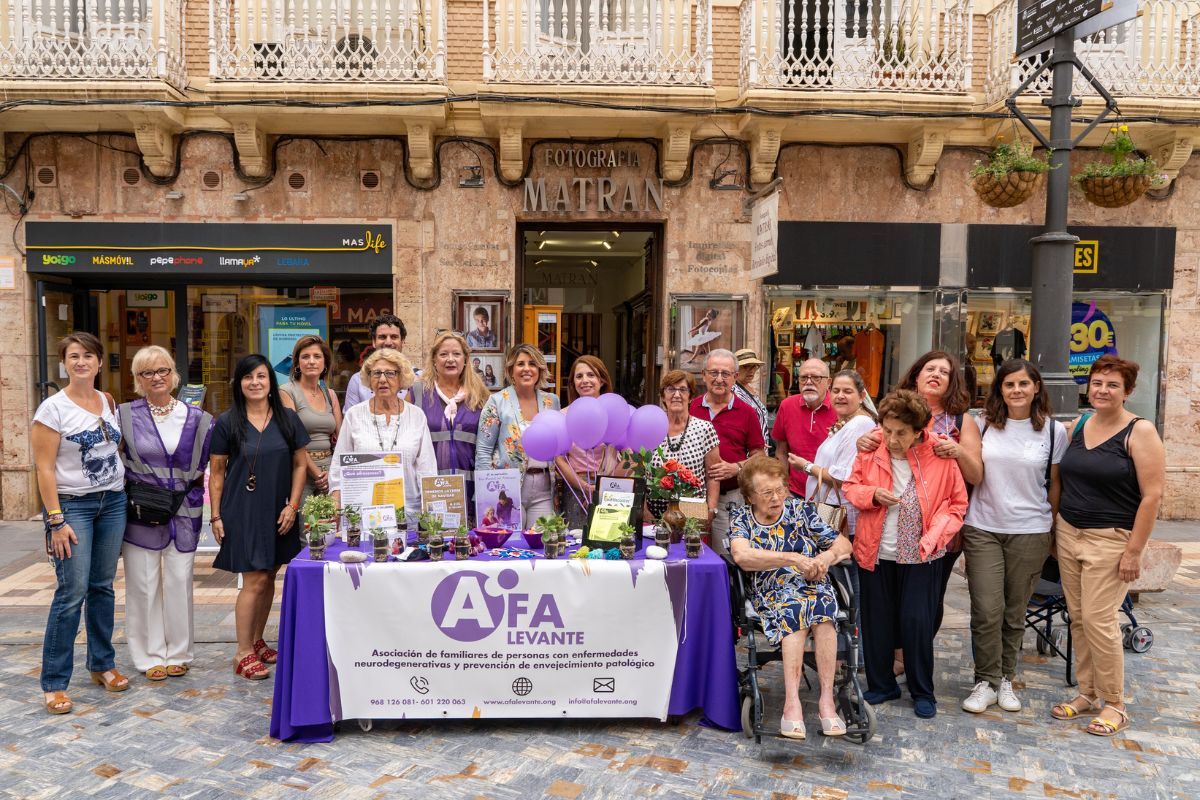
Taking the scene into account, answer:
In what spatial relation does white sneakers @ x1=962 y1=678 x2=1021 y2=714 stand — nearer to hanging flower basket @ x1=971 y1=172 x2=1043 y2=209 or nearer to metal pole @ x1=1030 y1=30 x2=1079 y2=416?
metal pole @ x1=1030 y1=30 x2=1079 y2=416

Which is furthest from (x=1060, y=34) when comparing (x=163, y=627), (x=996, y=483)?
(x=163, y=627)

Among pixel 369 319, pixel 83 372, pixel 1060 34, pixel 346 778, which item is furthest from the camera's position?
pixel 369 319

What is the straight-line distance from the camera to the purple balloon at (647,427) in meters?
4.72

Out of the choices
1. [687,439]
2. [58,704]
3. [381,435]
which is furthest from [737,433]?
[58,704]

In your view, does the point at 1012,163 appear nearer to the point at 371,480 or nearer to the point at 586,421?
the point at 586,421

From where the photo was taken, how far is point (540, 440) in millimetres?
4652

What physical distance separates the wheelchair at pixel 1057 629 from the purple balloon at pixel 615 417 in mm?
2481

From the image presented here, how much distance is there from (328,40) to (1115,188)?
7.87m

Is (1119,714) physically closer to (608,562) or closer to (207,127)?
(608,562)

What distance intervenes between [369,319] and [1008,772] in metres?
7.81

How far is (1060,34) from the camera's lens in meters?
5.46

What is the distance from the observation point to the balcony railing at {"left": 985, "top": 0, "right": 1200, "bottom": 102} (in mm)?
8859

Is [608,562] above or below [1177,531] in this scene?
above

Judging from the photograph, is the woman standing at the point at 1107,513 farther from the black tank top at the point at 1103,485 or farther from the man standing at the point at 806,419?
the man standing at the point at 806,419
